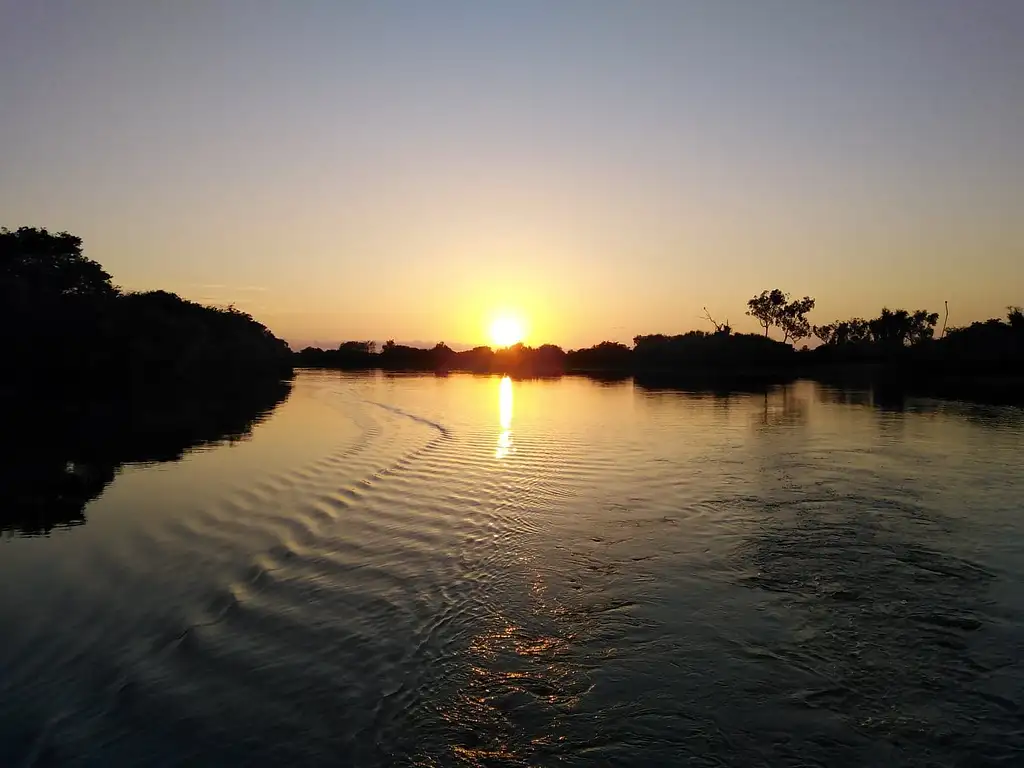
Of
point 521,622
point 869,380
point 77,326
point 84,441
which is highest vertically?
point 77,326

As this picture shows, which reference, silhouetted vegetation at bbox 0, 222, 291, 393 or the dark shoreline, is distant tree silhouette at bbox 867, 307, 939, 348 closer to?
the dark shoreline

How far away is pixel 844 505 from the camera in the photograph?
15.4 meters

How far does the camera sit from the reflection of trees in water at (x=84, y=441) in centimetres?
1593

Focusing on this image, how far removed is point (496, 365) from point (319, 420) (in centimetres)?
14478

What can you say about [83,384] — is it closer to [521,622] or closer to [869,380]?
[521,622]

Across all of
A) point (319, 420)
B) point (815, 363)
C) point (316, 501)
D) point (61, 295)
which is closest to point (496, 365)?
point (815, 363)

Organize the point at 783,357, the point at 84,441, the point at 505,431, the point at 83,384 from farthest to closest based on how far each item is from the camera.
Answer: the point at 783,357
the point at 83,384
the point at 505,431
the point at 84,441

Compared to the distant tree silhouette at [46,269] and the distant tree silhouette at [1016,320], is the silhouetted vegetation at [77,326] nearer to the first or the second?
the distant tree silhouette at [46,269]

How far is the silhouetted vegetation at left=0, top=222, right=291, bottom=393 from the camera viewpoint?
51656 mm

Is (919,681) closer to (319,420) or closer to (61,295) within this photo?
(319,420)

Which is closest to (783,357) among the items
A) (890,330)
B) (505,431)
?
(890,330)

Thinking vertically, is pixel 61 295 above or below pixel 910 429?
above

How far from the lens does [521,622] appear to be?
8.77 m

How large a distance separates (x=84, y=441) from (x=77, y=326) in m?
34.1
